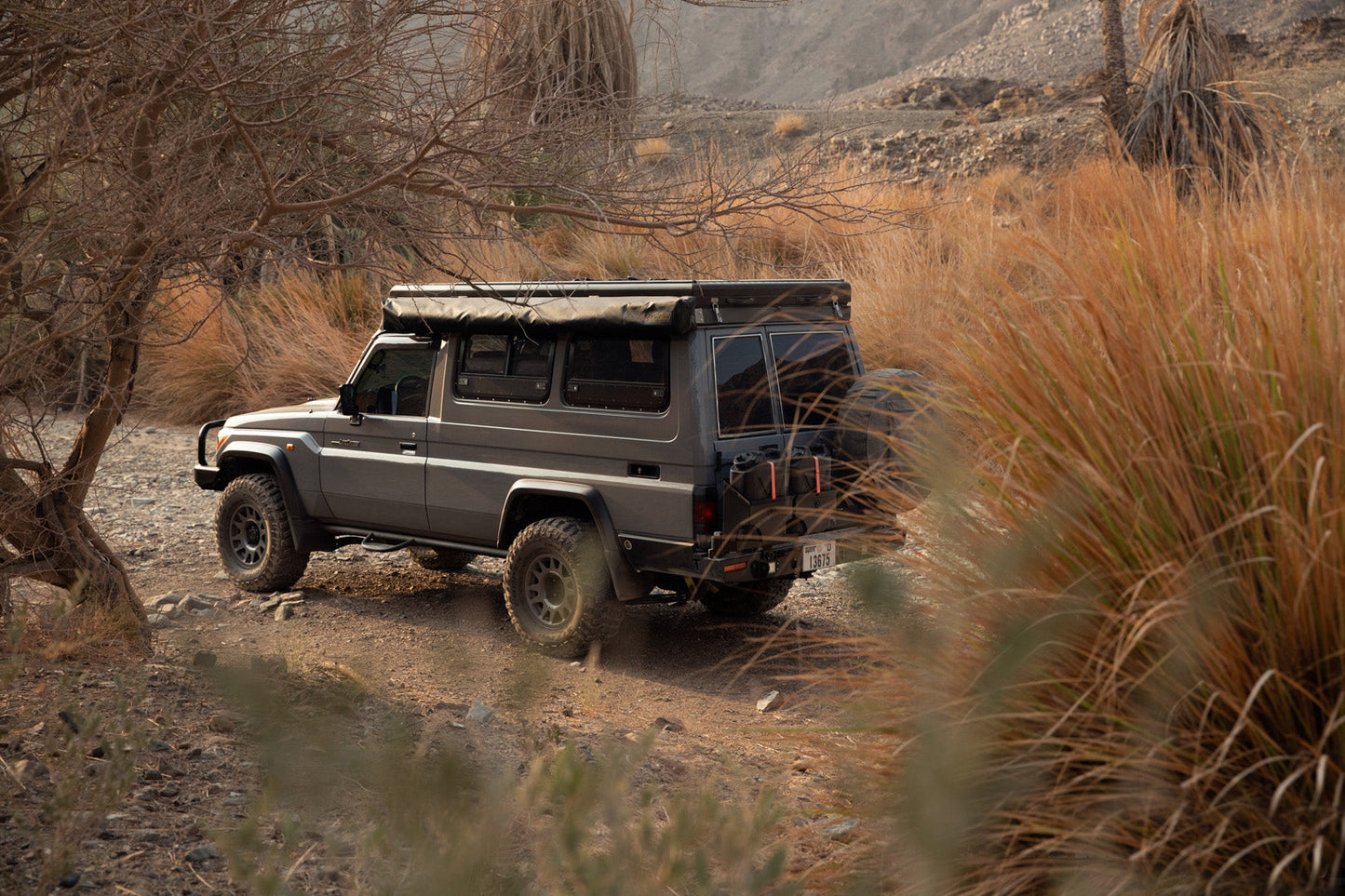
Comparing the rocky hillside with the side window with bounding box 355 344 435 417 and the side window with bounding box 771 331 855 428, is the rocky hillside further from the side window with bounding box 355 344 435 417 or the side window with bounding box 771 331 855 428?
the side window with bounding box 355 344 435 417

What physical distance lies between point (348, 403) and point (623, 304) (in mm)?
2267

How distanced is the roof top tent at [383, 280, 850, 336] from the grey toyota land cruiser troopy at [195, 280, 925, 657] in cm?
1

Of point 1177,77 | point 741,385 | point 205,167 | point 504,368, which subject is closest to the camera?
point 205,167

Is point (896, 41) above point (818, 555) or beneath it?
above

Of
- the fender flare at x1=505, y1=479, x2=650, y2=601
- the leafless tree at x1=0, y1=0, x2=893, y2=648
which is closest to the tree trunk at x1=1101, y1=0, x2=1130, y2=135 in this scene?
the leafless tree at x1=0, y1=0, x2=893, y2=648

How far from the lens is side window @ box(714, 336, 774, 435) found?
5.81 metres

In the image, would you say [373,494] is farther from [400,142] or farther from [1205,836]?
[1205,836]

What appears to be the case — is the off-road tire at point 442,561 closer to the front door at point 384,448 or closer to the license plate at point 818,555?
the front door at point 384,448

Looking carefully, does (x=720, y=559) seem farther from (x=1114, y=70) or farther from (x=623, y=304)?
(x=1114, y=70)

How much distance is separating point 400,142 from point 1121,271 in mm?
3562

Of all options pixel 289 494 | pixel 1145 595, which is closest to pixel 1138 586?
pixel 1145 595

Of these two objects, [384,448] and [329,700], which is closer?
[329,700]

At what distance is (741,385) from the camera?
596 centimetres

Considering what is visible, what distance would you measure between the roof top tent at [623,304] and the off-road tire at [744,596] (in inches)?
62.6
